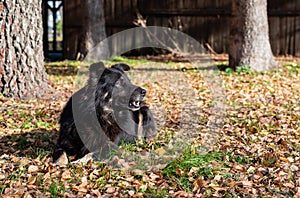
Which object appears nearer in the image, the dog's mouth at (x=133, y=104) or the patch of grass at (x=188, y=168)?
the patch of grass at (x=188, y=168)

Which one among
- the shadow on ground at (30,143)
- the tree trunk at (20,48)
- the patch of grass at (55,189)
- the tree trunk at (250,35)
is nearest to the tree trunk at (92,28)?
the tree trunk at (250,35)

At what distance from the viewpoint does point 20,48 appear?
7.53 metres

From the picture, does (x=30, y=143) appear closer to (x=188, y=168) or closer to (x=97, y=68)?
(x=97, y=68)

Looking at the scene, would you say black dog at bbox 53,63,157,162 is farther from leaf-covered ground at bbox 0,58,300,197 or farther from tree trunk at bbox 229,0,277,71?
tree trunk at bbox 229,0,277,71

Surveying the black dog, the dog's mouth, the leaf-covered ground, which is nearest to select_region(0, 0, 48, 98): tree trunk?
the leaf-covered ground

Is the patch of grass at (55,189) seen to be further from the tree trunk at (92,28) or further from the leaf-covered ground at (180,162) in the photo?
the tree trunk at (92,28)

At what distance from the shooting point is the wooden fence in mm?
15648

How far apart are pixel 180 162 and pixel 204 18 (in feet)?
39.1

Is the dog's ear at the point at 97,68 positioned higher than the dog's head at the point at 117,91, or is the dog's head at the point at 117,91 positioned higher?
the dog's ear at the point at 97,68

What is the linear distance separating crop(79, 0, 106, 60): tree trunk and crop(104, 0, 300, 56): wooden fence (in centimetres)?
199

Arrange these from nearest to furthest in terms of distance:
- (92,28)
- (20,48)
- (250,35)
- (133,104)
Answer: (133,104)
(20,48)
(250,35)
(92,28)

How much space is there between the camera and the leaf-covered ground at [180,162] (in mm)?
4285

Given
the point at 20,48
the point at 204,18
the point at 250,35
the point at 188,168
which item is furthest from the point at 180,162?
the point at 204,18

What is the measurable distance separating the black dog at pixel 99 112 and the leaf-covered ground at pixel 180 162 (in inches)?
11.0
